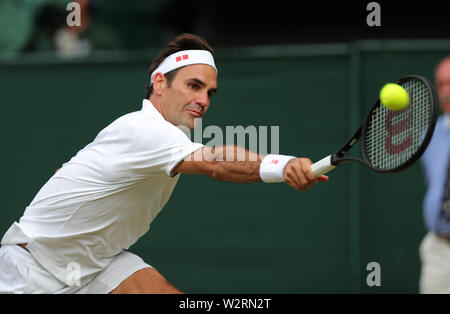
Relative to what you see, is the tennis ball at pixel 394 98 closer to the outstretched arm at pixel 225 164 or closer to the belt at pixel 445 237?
the outstretched arm at pixel 225 164

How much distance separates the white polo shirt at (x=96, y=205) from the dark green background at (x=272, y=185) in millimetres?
2021

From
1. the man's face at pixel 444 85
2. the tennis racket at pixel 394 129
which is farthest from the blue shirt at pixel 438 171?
the tennis racket at pixel 394 129

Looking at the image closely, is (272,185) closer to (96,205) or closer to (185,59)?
(185,59)

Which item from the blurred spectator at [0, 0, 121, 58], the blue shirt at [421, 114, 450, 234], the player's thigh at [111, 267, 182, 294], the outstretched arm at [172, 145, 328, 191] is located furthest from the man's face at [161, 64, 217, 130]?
the blurred spectator at [0, 0, 121, 58]

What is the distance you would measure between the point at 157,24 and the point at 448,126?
518cm

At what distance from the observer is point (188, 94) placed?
13.2 feet

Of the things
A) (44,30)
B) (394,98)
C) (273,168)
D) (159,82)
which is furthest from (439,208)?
(44,30)

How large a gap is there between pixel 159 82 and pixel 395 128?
3.92ft

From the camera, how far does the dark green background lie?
579 cm

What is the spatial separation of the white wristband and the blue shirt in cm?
195

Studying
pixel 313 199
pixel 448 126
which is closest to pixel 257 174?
pixel 448 126

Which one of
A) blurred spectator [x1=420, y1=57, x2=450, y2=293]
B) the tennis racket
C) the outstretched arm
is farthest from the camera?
blurred spectator [x1=420, y1=57, x2=450, y2=293]

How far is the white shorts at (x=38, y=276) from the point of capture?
12.7ft

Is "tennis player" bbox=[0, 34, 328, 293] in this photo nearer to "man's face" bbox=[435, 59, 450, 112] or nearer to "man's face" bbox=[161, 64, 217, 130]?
"man's face" bbox=[161, 64, 217, 130]
